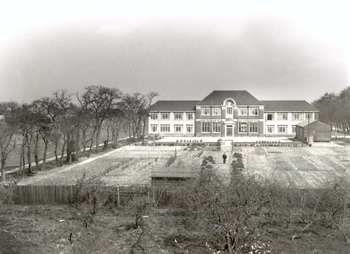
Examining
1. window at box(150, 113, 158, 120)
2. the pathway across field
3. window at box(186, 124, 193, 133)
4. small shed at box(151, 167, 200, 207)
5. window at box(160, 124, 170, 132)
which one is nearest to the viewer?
small shed at box(151, 167, 200, 207)

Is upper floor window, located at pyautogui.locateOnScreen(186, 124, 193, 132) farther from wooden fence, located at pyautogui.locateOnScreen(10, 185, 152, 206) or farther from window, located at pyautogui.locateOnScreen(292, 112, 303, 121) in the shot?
wooden fence, located at pyautogui.locateOnScreen(10, 185, 152, 206)

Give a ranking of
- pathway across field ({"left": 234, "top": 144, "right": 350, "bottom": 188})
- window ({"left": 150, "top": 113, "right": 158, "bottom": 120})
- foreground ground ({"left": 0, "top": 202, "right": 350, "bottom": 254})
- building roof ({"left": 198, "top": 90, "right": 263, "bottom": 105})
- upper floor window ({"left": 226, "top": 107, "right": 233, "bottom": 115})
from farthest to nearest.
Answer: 1. window ({"left": 150, "top": 113, "right": 158, "bottom": 120})
2. building roof ({"left": 198, "top": 90, "right": 263, "bottom": 105})
3. upper floor window ({"left": 226, "top": 107, "right": 233, "bottom": 115})
4. pathway across field ({"left": 234, "top": 144, "right": 350, "bottom": 188})
5. foreground ground ({"left": 0, "top": 202, "right": 350, "bottom": 254})

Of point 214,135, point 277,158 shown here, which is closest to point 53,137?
point 277,158

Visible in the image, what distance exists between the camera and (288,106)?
63156 mm

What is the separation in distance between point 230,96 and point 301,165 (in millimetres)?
35382

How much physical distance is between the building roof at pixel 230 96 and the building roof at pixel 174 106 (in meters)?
3.79

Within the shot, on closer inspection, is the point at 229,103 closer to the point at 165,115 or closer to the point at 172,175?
the point at 165,115

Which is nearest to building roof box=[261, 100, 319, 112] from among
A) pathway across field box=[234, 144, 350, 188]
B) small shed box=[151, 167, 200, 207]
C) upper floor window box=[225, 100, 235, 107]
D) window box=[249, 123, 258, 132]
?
window box=[249, 123, 258, 132]

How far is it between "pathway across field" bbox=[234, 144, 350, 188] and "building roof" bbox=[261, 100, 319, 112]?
2163 cm

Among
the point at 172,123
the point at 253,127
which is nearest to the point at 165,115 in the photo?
the point at 172,123

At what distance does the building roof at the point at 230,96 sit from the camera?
62250 mm

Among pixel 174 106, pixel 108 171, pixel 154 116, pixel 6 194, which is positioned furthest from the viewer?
pixel 174 106

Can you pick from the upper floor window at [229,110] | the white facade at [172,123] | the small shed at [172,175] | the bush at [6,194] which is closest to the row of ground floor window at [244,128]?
the upper floor window at [229,110]

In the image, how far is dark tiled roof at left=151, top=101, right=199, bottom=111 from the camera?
65.8 meters
